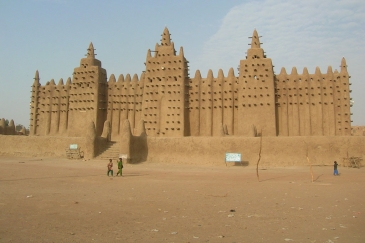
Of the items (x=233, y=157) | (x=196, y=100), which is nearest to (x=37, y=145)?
(x=196, y=100)

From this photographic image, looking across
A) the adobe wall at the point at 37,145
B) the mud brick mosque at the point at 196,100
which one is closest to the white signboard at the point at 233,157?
the mud brick mosque at the point at 196,100

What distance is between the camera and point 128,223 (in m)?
7.04

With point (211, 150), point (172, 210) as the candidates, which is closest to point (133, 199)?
point (172, 210)

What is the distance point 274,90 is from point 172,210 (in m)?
23.4

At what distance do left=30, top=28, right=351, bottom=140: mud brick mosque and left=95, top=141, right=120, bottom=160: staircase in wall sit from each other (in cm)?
284

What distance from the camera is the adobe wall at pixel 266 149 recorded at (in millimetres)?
21188

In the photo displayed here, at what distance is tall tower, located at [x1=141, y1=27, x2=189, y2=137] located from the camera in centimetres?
3114

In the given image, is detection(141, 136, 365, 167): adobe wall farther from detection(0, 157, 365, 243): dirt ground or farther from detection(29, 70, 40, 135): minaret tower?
detection(29, 70, 40, 135): minaret tower

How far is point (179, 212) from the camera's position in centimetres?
818

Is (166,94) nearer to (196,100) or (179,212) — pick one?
(196,100)

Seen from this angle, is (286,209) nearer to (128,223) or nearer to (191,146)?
(128,223)

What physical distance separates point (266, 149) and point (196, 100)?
11.6 m

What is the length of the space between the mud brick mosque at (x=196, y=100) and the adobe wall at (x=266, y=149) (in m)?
4.33

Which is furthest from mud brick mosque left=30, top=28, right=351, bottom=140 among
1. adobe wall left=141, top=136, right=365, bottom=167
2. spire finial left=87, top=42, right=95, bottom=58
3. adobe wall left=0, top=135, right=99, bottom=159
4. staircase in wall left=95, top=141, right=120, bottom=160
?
adobe wall left=0, top=135, right=99, bottom=159
